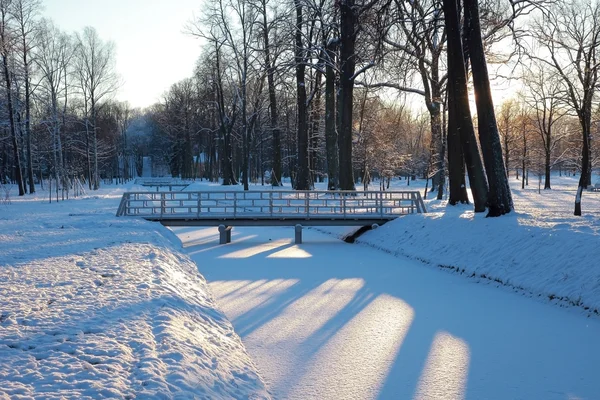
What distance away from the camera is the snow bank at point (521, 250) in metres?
8.15

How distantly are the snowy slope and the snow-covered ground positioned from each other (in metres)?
0.02

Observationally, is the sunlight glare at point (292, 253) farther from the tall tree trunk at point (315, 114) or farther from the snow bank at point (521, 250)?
the tall tree trunk at point (315, 114)

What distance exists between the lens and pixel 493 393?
4.94 meters

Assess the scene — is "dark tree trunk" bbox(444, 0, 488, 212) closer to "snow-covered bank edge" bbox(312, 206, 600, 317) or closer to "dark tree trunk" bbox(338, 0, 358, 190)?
"snow-covered bank edge" bbox(312, 206, 600, 317)

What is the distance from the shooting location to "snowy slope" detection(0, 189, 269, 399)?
4.00 meters

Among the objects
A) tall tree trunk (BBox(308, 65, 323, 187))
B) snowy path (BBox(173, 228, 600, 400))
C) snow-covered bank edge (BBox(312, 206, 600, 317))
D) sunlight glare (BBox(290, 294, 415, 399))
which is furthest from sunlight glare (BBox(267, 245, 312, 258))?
tall tree trunk (BBox(308, 65, 323, 187))

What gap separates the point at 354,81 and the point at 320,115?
14294mm

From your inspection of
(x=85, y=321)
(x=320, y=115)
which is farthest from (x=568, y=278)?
(x=320, y=115)

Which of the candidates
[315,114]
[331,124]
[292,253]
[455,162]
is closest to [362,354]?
[292,253]

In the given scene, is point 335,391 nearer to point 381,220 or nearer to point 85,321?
point 85,321

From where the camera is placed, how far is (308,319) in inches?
302

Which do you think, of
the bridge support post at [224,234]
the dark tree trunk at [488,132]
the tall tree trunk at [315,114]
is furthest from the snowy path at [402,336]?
the tall tree trunk at [315,114]

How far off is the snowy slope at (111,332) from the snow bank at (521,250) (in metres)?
5.53

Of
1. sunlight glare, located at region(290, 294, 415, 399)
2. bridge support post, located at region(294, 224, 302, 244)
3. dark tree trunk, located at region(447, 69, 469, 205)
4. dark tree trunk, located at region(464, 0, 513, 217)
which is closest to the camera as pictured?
sunlight glare, located at region(290, 294, 415, 399)
